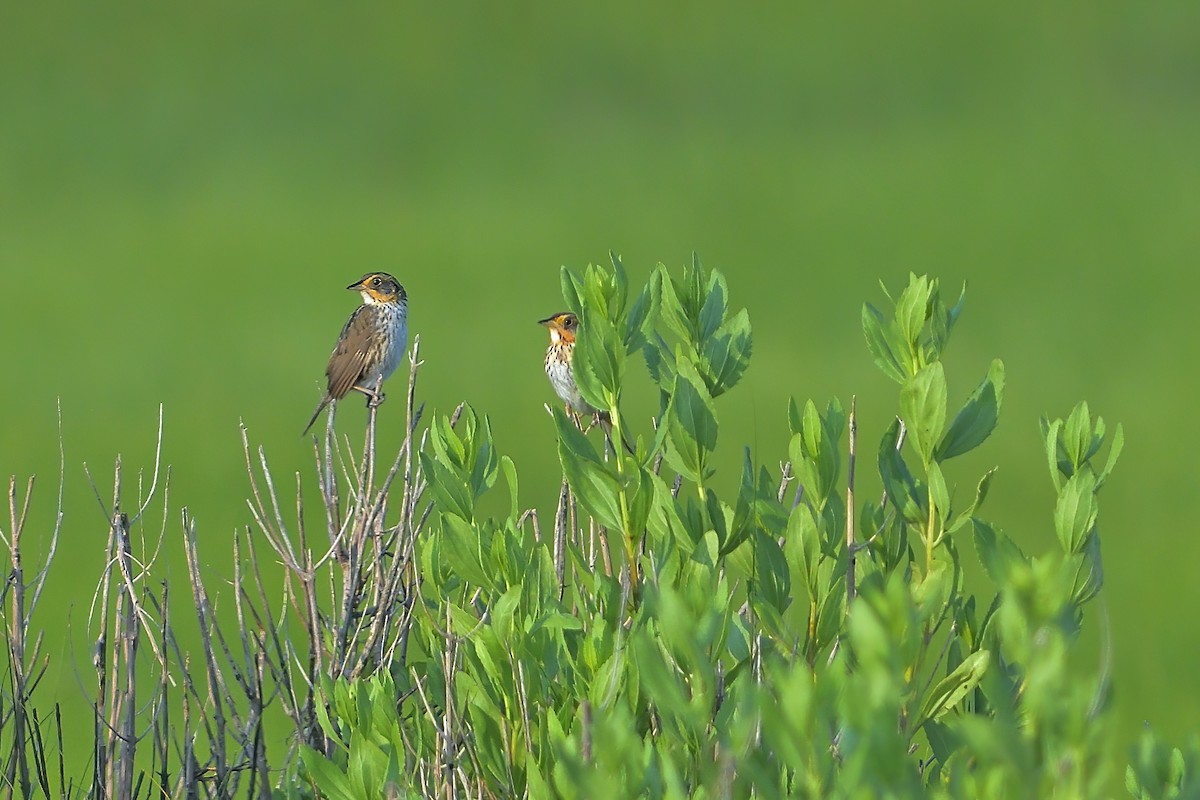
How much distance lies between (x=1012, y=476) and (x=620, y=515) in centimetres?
1793

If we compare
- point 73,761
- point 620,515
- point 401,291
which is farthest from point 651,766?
point 73,761

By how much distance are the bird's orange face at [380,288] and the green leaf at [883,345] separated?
6.29 metres

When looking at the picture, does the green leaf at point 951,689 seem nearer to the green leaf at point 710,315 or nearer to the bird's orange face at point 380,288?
the green leaf at point 710,315

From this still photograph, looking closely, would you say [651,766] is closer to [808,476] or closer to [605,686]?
[605,686]

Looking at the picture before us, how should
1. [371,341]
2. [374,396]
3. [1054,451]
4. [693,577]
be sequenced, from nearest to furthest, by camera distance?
[693,577]
[1054,451]
[374,396]
[371,341]

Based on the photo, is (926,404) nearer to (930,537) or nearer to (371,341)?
(930,537)

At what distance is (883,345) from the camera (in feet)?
9.25

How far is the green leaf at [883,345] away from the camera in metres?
2.78

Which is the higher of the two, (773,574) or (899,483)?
(899,483)

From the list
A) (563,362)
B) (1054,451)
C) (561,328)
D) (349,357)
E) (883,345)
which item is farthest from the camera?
(349,357)

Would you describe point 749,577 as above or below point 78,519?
below

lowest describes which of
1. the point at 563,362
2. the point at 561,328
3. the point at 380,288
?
the point at 563,362

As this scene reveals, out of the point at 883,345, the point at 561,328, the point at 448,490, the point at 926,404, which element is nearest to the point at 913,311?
the point at 883,345

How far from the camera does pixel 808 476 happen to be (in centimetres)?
262
